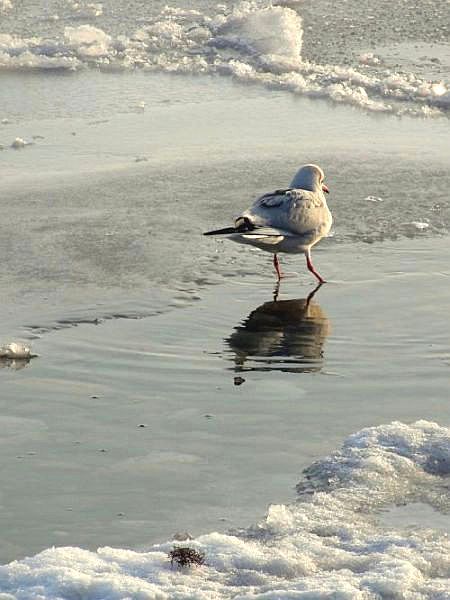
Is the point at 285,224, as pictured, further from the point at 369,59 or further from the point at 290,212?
the point at 369,59

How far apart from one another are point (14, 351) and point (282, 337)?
171cm

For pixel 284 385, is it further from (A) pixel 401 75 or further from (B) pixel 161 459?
(A) pixel 401 75

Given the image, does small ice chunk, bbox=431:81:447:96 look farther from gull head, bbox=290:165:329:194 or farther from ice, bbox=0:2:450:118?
gull head, bbox=290:165:329:194

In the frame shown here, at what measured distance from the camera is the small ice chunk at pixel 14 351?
24.2 feet

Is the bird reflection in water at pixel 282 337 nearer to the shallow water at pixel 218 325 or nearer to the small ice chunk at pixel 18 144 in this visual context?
the shallow water at pixel 218 325

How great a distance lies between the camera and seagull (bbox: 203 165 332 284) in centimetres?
893

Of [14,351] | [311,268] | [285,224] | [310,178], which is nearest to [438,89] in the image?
[310,178]

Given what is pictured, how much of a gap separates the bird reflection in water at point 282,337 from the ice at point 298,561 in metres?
1.59

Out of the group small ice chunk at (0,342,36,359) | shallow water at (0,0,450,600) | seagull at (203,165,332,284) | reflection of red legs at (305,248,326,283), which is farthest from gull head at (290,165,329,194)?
small ice chunk at (0,342,36,359)

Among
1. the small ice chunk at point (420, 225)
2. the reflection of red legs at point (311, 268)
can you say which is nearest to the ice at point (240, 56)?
the small ice chunk at point (420, 225)

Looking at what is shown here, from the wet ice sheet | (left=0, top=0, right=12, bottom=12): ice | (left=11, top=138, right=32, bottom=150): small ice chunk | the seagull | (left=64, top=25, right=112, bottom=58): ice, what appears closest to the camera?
the wet ice sheet

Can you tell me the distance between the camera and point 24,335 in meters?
7.70

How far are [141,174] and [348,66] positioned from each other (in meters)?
4.62

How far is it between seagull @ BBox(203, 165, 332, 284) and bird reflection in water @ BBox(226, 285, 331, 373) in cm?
49
